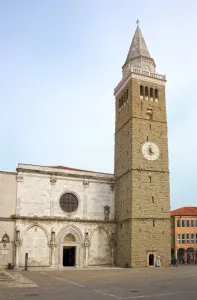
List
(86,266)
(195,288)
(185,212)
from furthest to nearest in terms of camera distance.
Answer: (185,212) → (86,266) → (195,288)

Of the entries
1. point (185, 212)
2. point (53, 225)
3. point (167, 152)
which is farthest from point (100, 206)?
point (185, 212)

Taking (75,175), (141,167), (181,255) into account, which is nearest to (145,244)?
(141,167)

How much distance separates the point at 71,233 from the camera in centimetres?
3950

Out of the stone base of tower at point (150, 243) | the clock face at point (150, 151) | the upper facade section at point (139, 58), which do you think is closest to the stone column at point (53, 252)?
the stone base of tower at point (150, 243)

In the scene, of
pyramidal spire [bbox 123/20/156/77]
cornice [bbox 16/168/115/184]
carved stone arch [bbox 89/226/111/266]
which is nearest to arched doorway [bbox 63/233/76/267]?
carved stone arch [bbox 89/226/111/266]

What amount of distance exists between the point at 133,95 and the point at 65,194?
1430 cm

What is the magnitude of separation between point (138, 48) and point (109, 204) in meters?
20.8

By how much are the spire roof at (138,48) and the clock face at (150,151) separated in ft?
41.3

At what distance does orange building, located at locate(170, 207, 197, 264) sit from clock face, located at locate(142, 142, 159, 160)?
68.7 feet

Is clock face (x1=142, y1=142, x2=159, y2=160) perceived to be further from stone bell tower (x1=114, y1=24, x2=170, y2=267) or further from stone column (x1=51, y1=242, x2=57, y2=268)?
stone column (x1=51, y1=242, x2=57, y2=268)

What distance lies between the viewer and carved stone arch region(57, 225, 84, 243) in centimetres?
3888

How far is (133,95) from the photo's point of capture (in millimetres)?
41062

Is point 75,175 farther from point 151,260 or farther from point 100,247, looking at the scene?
point 151,260

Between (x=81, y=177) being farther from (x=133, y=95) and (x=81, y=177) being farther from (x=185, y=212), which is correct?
(x=185, y=212)
